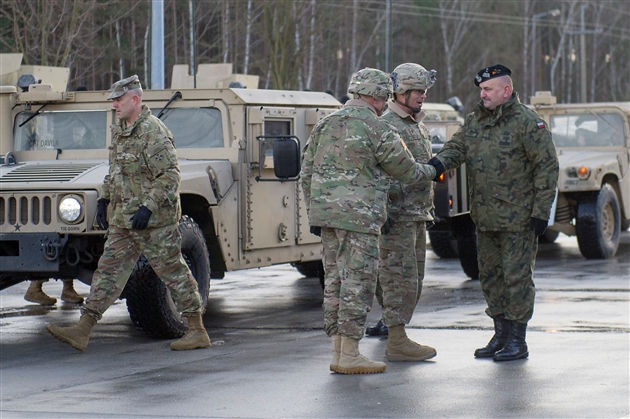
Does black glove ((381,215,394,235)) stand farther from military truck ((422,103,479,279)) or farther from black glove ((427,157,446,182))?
military truck ((422,103,479,279))

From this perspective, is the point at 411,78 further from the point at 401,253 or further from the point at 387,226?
the point at 401,253

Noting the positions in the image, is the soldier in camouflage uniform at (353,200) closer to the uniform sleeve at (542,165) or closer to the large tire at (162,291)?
the uniform sleeve at (542,165)

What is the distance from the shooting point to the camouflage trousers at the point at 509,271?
272 inches

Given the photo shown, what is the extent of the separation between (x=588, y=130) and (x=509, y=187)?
8.03 meters

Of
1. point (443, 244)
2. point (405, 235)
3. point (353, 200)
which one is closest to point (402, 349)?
point (405, 235)

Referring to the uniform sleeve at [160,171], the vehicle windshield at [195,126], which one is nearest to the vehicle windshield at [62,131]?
the vehicle windshield at [195,126]

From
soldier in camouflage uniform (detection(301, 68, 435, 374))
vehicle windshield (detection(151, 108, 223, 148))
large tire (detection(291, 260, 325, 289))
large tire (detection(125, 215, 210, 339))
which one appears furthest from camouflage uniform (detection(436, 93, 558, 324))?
large tire (detection(291, 260, 325, 289))

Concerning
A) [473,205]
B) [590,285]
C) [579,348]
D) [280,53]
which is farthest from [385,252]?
[280,53]

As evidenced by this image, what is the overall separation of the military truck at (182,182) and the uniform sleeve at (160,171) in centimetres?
50

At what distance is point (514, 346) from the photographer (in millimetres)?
6953

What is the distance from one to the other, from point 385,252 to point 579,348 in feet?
4.26

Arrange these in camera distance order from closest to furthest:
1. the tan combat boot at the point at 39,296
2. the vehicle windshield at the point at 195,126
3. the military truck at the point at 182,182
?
the military truck at the point at 182,182 → the vehicle windshield at the point at 195,126 → the tan combat boot at the point at 39,296

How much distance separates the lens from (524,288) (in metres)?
6.93

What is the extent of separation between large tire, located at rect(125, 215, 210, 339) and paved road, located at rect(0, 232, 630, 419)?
14 cm
